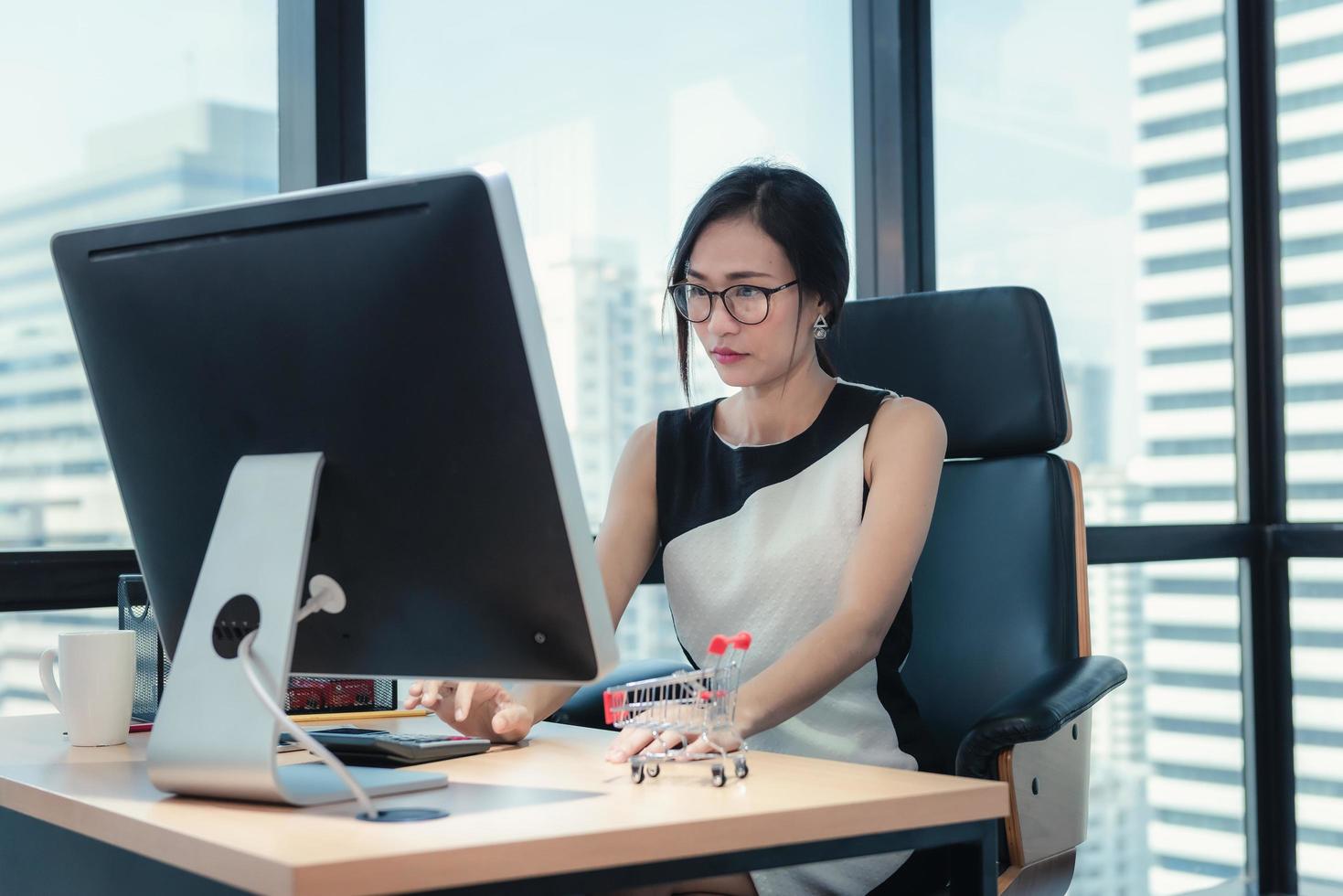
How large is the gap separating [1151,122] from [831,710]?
91.8 inches

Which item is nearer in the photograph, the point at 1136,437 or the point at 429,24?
the point at 429,24

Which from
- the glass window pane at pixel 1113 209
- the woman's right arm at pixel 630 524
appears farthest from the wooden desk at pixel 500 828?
the glass window pane at pixel 1113 209

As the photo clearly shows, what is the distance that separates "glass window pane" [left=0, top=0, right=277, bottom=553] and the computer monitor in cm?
94

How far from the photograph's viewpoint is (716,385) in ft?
8.71

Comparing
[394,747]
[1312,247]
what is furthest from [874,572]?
[1312,247]

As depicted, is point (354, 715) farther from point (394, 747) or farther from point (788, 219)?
point (788, 219)

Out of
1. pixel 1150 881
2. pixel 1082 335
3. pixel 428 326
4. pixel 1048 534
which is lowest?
pixel 1150 881

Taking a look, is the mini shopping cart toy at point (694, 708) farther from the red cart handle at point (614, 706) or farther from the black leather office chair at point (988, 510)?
the black leather office chair at point (988, 510)

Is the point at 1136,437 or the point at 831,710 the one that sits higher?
the point at 1136,437

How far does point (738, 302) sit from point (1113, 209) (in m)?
1.97

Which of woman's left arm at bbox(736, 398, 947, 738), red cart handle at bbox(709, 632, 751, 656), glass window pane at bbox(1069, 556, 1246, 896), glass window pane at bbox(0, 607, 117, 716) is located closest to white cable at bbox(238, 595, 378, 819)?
red cart handle at bbox(709, 632, 751, 656)

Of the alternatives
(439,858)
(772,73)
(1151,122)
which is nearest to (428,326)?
(439,858)

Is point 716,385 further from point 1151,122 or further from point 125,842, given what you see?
point 125,842

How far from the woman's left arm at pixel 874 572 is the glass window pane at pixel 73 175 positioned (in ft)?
3.63
